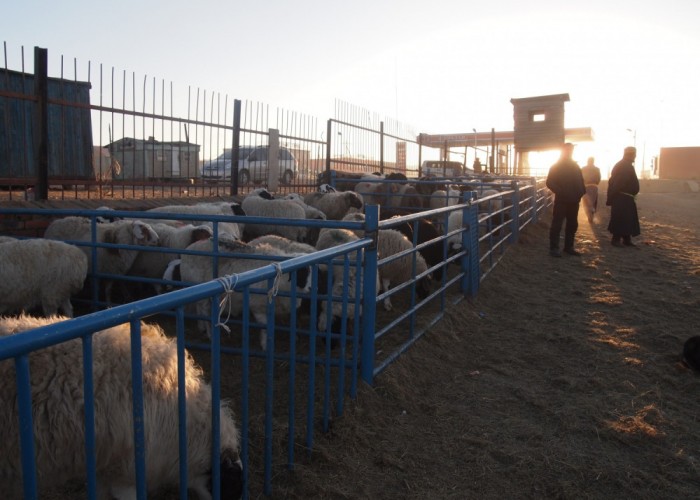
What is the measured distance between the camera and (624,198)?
37.3ft

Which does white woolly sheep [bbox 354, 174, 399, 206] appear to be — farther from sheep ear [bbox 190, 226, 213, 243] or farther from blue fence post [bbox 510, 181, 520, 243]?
sheep ear [bbox 190, 226, 213, 243]

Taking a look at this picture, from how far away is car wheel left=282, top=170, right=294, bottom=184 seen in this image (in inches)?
476

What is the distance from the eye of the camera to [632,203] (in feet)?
37.2

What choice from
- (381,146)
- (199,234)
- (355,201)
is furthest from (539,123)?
(199,234)

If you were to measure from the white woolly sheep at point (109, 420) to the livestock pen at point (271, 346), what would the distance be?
0.18 metres

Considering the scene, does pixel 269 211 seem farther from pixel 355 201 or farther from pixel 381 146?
pixel 381 146

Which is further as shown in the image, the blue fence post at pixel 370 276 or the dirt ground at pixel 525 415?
the blue fence post at pixel 370 276

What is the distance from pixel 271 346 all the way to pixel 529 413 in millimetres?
2338

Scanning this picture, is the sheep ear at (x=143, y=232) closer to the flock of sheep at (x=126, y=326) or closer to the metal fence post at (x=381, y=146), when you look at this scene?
the flock of sheep at (x=126, y=326)

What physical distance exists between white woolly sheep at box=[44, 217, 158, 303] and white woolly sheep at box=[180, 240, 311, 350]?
39.1 inches

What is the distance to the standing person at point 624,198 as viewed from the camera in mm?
11320

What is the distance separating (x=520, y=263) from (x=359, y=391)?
664 cm

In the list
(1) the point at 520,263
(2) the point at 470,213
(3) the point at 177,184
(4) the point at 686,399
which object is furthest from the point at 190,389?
(1) the point at 520,263

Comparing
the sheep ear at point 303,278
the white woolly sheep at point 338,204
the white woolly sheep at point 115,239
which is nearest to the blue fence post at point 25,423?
the sheep ear at point 303,278
